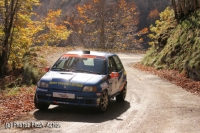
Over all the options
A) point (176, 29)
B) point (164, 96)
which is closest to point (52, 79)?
point (164, 96)

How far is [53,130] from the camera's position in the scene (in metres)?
7.46

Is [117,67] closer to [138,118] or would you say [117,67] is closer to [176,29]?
[138,118]

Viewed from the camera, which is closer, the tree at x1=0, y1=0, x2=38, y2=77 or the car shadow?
the car shadow

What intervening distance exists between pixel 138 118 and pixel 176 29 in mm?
15948

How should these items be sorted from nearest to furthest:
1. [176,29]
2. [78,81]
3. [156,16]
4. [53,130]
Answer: [53,130], [78,81], [176,29], [156,16]

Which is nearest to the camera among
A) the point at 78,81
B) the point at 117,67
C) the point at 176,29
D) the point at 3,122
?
the point at 3,122

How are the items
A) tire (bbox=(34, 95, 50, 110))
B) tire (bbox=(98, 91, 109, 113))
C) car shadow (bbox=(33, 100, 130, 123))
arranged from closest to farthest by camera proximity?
car shadow (bbox=(33, 100, 130, 123)) < tire (bbox=(98, 91, 109, 113)) < tire (bbox=(34, 95, 50, 110))

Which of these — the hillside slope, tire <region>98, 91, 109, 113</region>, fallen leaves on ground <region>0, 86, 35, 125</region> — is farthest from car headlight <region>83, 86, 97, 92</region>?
the hillside slope

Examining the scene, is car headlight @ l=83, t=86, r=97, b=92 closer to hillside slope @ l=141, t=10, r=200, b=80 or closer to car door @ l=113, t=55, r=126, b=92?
car door @ l=113, t=55, r=126, b=92

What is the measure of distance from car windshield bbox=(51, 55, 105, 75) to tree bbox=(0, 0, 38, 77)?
1129 centimetres

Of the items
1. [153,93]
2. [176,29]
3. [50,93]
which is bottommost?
[153,93]

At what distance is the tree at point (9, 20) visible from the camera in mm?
20531

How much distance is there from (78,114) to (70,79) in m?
1.02

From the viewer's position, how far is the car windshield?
32.5ft
